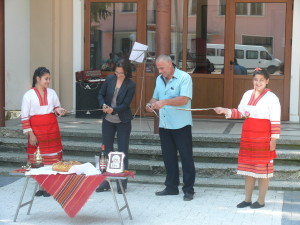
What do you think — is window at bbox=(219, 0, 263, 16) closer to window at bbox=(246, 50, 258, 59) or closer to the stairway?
window at bbox=(246, 50, 258, 59)

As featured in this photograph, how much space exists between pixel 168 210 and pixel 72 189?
1.29 meters

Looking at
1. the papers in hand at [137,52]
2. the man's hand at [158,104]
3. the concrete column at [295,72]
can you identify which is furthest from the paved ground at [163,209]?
the concrete column at [295,72]

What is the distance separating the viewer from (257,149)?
696 centimetres

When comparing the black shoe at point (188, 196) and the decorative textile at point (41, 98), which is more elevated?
the decorative textile at point (41, 98)

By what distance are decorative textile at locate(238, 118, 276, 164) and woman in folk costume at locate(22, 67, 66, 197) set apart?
222 cm

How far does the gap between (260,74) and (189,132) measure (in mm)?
1187

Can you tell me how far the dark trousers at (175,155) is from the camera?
7.50 m

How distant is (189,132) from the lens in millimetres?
7527

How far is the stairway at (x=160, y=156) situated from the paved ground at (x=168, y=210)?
38cm

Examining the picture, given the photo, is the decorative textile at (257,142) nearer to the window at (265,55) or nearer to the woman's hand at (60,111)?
the woman's hand at (60,111)

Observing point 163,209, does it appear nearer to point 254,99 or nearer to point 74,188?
point 74,188

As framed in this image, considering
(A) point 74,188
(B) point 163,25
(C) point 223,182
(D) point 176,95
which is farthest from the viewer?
(B) point 163,25

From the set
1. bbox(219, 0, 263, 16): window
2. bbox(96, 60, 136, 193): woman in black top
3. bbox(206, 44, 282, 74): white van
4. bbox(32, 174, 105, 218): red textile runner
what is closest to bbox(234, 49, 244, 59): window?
bbox(206, 44, 282, 74): white van

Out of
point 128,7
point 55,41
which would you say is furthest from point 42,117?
point 128,7
